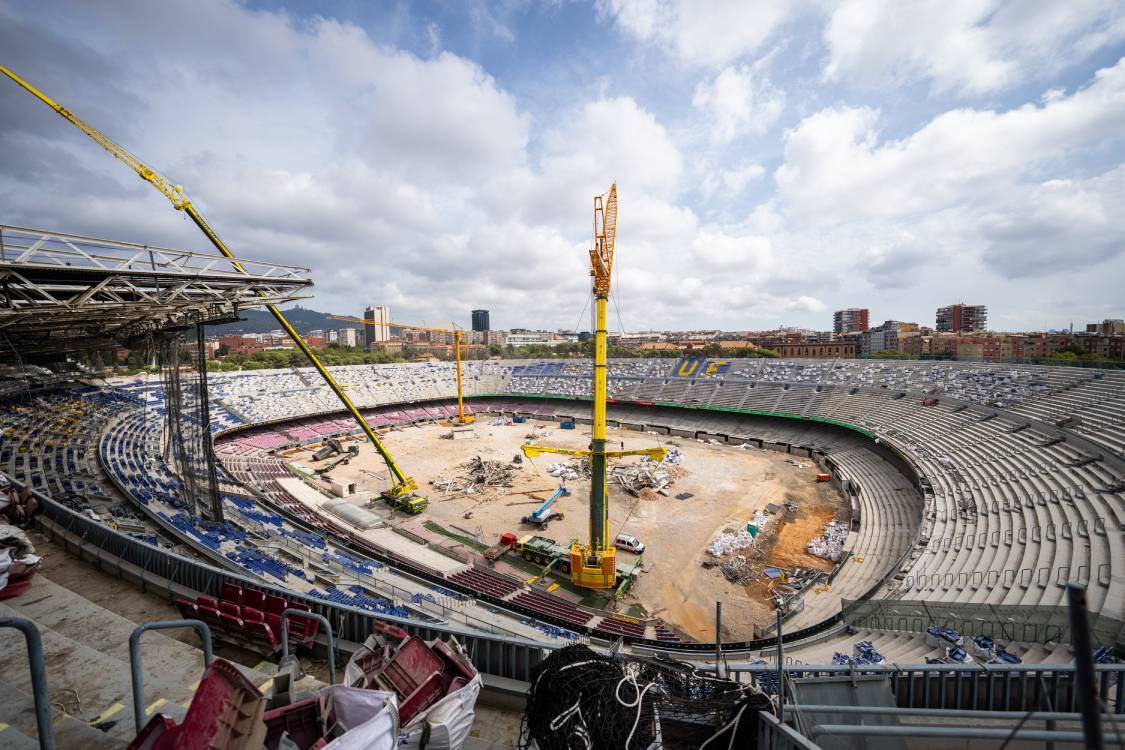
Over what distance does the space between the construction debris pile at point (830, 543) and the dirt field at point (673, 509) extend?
36cm

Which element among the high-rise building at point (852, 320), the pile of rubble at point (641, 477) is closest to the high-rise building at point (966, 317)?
the high-rise building at point (852, 320)

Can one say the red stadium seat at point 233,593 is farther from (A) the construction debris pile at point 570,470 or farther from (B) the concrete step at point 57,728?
(A) the construction debris pile at point 570,470

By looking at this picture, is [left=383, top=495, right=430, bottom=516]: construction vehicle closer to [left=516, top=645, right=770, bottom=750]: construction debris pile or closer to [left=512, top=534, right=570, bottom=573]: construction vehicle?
[left=512, top=534, right=570, bottom=573]: construction vehicle

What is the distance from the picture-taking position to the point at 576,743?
11.5ft

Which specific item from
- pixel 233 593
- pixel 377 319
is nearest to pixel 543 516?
→ pixel 233 593

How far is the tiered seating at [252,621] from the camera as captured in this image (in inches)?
218

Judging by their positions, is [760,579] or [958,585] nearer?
[958,585]

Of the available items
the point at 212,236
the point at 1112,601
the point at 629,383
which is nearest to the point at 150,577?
the point at 212,236

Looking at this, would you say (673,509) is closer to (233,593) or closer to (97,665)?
(233,593)

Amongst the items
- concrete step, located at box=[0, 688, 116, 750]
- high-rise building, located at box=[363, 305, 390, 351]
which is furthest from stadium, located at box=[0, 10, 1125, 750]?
high-rise building, located at box=[363, 305, 390, 351]

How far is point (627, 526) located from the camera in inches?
805

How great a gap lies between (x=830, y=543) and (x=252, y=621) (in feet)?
64.5

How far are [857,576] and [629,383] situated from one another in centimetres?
3361

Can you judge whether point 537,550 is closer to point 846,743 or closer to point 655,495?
point 655,495
